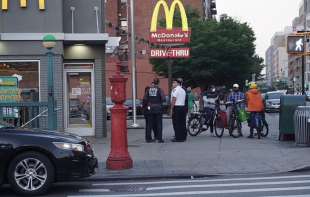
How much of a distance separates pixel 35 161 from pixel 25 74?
8.77 meters

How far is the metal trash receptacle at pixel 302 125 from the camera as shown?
14852 mm

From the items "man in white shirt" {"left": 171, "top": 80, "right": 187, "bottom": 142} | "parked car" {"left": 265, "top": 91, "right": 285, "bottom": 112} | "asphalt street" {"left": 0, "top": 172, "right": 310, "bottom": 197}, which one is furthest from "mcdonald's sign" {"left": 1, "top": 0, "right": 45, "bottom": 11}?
"parked car" {"left": 265, "top": 91, "right": 285, "bottom": 112}

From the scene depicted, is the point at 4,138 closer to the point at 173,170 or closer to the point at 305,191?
the point at 173,170

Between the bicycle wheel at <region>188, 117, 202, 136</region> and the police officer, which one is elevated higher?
the police officer

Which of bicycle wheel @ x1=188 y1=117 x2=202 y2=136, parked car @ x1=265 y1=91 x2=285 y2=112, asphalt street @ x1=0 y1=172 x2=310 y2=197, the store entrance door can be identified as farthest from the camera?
parked car @ x1=265 y1=91 x2=285 y2=112

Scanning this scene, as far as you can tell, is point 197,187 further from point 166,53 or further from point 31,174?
point 166,53

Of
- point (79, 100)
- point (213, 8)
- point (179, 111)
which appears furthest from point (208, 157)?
point (213, 8)

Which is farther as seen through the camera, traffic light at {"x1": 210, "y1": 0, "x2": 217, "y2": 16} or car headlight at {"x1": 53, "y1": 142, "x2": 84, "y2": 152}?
traffic light at {"x1": 210, "y1": 0, "x2": 217, "y2": 16}

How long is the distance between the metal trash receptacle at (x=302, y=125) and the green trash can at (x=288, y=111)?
1.30 m

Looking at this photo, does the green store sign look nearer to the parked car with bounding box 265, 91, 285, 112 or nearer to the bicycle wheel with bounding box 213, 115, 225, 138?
the bicycle wheel with bounding box 213, 115, 225, 138

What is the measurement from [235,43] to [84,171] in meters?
39.4

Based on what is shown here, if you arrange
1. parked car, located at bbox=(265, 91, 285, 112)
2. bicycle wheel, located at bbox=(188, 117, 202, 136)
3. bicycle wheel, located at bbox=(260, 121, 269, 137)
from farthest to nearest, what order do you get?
parked car, located at bbox=(265, 91, 285, 112) → bicycle wheel, located at bbox=(188, 117, 202, 136) → bicycle wheel, located at bbox=(260, 121, 269, 137)

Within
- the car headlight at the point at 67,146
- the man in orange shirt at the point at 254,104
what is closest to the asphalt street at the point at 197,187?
the car headlight at the point at 67,146

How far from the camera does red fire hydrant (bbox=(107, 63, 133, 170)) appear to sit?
12.0 m
